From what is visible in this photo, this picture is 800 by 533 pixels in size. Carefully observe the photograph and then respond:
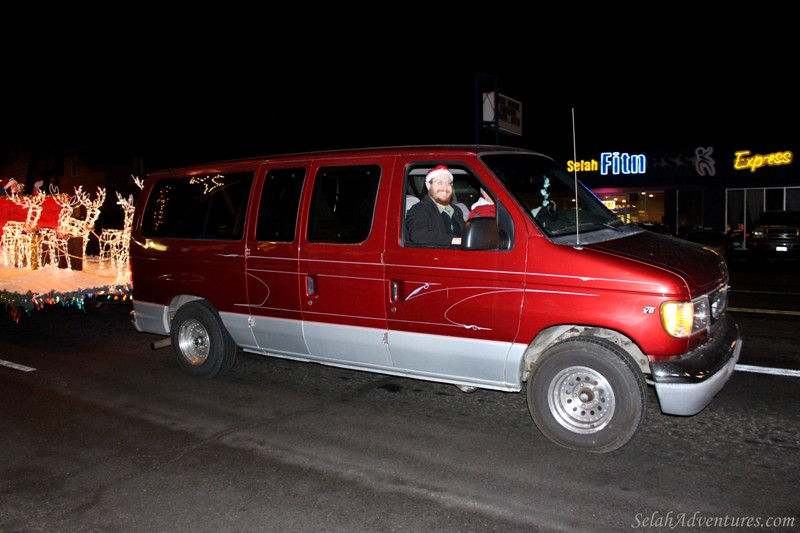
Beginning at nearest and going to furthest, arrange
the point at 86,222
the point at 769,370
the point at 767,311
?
1. the point at 769,370
2. the point at 767,311
3. the point at 86,222

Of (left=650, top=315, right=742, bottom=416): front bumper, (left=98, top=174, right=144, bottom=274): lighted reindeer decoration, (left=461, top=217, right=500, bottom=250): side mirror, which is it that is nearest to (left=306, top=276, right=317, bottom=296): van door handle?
(left=461, top=217, right=500, bottom=250): side mirror

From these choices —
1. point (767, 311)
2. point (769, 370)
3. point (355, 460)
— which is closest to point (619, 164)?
point (767, 311)

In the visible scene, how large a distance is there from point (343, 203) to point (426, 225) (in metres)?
0.83

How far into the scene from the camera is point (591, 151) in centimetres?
3144

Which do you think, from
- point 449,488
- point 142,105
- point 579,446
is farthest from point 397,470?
point 142,105

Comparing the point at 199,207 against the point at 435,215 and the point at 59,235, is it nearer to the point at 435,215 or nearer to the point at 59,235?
the point at 435,215

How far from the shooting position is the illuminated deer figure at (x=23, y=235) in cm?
1142

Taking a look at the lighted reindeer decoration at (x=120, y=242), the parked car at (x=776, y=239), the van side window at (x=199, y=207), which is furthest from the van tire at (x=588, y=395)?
the parked car at (x=776, y=239)

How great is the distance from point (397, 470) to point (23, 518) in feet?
7.44

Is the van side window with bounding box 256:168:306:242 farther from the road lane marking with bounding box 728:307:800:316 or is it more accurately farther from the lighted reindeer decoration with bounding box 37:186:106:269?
the road lane marking with bounding box 728:307:800:316

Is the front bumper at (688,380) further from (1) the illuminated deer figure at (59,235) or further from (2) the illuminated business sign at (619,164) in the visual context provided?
(2) the illuminated business sign at (619,164)

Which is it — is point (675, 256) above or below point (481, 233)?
below

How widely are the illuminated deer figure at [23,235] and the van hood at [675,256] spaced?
979 centimetres

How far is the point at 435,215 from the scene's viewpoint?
18.0 ft
